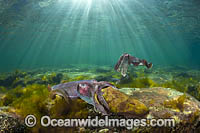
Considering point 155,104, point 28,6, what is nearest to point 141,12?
point 28,6

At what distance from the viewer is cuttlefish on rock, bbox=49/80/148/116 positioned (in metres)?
1.74

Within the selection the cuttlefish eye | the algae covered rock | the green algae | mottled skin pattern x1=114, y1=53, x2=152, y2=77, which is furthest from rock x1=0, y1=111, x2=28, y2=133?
the green algae

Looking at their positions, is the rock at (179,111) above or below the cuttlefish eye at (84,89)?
below

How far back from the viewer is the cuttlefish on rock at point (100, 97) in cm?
174

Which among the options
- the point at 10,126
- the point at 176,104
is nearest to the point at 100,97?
the point at 10,126

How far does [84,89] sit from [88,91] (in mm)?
72

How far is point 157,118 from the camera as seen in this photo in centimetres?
204

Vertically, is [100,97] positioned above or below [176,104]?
above

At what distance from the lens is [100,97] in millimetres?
1751

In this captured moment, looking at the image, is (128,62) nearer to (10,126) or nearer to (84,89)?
(84,89)

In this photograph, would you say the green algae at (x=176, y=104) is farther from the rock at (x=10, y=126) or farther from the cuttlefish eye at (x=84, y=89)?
the rock at (x=10, y=126)

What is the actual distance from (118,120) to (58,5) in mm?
22712

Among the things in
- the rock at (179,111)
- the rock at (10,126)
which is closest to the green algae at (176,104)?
the rock at (179,111)

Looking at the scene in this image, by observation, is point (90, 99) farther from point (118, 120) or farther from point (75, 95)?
point (118, 120)
